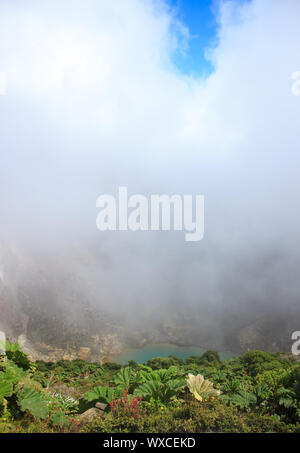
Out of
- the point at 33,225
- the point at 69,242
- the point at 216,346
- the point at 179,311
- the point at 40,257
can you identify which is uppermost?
the point at 33,225

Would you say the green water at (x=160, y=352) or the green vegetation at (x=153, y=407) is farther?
the green water at (x=160, y=352)

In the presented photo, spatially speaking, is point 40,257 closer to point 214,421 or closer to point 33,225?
point 33,225

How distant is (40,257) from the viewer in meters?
54.8

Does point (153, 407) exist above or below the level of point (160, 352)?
above

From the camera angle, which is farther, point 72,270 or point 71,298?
point 72,270

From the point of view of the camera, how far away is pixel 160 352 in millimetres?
41031

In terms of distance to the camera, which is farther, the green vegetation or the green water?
the green water

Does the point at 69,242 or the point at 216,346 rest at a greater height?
the point at 69,242

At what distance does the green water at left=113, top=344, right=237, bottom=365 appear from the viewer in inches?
1523

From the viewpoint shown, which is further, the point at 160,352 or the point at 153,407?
the point at 160,352

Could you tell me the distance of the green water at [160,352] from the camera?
38.7 metres

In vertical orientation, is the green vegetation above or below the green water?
above

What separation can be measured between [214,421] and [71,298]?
4659 centimetres
